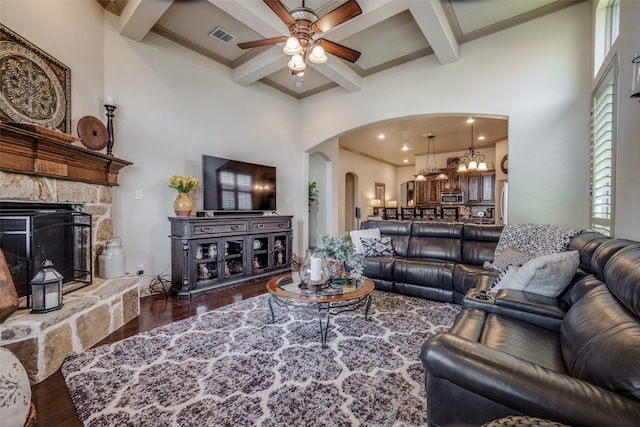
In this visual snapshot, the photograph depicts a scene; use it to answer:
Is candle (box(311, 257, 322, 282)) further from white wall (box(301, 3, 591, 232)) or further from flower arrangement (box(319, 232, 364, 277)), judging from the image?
white wall (box(301, 3, 591, 232))

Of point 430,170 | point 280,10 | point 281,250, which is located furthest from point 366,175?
point 280,10

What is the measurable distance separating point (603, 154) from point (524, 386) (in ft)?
9.16

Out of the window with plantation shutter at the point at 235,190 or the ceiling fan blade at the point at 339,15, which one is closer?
the ceiling fan blade at the point at 339,15

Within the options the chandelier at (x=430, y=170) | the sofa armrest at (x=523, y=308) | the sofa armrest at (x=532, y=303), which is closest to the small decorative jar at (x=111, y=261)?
the sofa armrest at (x=523, y=308)

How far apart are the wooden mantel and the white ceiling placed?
5.30 ft

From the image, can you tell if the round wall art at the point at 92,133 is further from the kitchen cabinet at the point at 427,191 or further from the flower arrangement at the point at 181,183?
the kitchen cabinet at the point at 427,191

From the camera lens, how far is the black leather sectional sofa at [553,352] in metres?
0.78

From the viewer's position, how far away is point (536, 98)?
3340mm

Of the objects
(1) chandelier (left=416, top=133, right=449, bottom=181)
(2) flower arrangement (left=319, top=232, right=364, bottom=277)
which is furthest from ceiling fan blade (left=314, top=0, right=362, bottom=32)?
(1) chandelier (left=416, top=133, right=449, bottom=181)

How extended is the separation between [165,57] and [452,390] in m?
4.57

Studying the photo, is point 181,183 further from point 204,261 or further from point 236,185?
point 204,261

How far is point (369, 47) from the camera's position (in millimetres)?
3822

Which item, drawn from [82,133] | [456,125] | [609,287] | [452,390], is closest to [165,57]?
[82,133]

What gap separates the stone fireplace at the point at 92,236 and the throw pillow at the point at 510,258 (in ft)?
12.1
